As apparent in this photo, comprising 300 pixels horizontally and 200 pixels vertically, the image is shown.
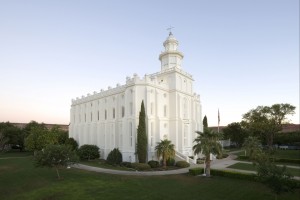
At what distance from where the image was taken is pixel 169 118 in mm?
48688

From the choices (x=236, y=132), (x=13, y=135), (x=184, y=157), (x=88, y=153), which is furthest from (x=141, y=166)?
(x=236, y=132)

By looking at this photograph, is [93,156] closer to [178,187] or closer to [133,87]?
[133,87]

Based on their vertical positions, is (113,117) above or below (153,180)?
above

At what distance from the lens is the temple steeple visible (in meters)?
51.8

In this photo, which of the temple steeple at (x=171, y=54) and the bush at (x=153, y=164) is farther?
the temple steeple at (x=171, y=54)

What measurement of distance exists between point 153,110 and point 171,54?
1441 cm

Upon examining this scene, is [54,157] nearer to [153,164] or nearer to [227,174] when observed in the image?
[153,164]

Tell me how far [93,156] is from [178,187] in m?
28.9

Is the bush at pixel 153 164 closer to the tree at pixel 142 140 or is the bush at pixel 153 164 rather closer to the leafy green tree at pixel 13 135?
A: the tree at pixel 142 140

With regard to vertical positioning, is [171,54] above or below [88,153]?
above

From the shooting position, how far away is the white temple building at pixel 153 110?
44844mm

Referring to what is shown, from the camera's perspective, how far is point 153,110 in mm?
46281

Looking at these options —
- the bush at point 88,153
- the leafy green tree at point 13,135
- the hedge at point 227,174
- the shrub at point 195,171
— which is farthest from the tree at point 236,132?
the leafy green tree at point 13,135

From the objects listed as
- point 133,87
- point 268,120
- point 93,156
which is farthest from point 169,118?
point 268,120
